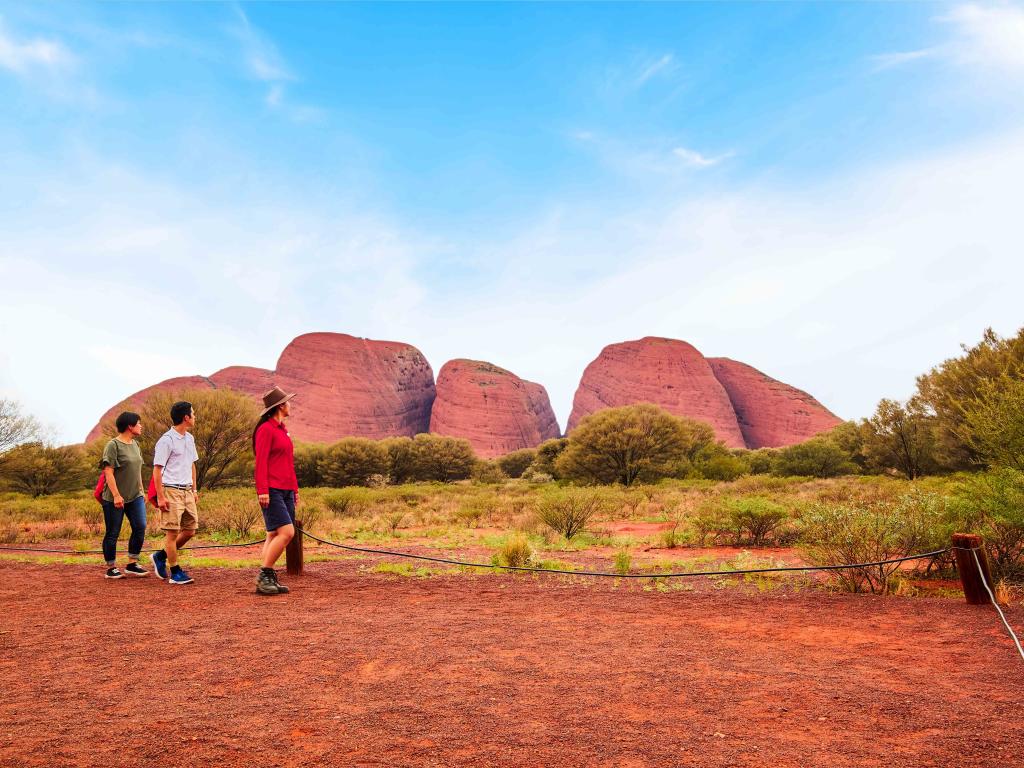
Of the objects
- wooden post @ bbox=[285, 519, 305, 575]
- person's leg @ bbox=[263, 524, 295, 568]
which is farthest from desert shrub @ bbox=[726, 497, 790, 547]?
person's leg @ bbox=[263, 524, 295, 568]

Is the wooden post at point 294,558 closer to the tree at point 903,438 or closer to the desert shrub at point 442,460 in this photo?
the tree at point 903,438

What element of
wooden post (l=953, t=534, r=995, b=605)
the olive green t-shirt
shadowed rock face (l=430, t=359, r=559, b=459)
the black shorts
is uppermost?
shadowed rock face (l=430, t=359, r=559, b=459)

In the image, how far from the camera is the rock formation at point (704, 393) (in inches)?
3578

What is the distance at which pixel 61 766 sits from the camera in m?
2.45

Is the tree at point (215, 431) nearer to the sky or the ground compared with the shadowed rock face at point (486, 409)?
nearer to the ground

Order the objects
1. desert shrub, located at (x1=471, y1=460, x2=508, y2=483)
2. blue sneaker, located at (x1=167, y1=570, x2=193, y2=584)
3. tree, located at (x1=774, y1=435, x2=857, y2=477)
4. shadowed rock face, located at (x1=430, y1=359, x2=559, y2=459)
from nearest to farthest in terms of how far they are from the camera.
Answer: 1. blue sneaker, located at (x1=167, y1=570, x2=193, y2=584)
2. tree, located at (x1=774, y1=435, x2=857, y2=477)
3. desert shrub, located at (x1=471, y1=460, x2=508, y2=483)
4. shadowed rock face, located at (x1=430, y1=359, x2=559, y2=459)

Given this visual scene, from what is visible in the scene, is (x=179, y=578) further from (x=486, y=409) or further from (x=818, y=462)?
(x=486, y=409)

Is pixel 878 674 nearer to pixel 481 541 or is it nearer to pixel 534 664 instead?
pixel 534 664

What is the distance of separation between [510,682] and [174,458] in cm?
496

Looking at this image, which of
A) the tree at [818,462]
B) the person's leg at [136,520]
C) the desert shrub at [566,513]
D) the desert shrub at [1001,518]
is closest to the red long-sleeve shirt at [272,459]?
the person's leg at [136,520]

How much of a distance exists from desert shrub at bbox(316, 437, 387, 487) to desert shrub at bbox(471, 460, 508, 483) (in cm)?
674

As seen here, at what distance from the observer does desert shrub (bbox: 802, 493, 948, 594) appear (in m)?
6.51

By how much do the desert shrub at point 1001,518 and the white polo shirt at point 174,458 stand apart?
8.15 m

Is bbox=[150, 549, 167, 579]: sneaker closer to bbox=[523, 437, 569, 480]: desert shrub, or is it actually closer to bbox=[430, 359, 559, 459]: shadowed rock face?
bbox=[523, 437, 569, 480]: desert shrub
